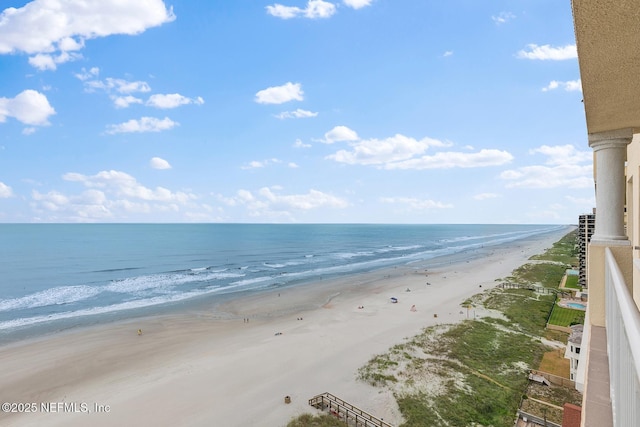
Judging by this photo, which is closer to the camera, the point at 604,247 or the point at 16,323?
the point at 604,247

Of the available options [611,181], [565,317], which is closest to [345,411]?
[611,181]

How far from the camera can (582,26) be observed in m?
2.27

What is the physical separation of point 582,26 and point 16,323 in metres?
45.0

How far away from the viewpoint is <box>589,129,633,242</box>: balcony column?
15.9ft

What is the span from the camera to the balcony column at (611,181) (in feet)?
15.9

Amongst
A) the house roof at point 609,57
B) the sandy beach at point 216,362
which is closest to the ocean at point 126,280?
the sandy beach at point 216,362

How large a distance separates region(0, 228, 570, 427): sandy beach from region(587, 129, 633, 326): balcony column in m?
13.7

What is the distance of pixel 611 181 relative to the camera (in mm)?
4891

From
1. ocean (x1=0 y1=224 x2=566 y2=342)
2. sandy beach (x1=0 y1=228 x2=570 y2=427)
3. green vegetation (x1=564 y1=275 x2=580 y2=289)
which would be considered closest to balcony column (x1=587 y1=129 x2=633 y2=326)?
sandy beach (x1=0 y1=228 x2=570 y2=427)

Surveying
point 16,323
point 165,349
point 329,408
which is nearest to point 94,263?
point 16,323

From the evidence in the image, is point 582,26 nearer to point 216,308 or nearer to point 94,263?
point 216,308

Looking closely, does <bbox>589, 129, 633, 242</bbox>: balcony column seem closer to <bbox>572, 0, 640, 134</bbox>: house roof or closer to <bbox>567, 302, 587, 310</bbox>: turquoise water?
<bbox>572, 0, 640, 134</bbox>: house roof

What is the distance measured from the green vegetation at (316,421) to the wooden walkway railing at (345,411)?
1.22ft

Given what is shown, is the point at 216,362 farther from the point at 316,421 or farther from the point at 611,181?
the point at 611,181
